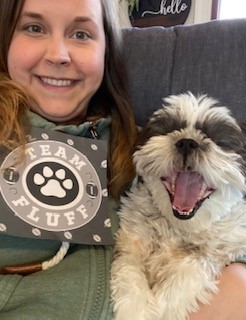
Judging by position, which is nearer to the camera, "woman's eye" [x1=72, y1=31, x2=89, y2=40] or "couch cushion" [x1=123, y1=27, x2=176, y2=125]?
"woman's eye" [x1=72, y1=31, x2=89, y2=40]

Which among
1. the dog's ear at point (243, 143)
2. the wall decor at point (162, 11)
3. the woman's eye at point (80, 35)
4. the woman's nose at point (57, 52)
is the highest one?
the wall decor at point (162, 11)

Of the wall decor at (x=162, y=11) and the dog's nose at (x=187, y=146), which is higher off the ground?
the wall decor at (x=162, y=11)

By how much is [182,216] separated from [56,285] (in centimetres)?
33

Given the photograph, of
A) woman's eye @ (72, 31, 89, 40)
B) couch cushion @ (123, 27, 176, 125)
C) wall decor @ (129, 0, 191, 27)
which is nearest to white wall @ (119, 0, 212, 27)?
wall decor @ (129, 0, 191, 27)

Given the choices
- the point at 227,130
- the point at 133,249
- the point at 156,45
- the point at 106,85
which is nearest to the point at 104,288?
the point at 133,249

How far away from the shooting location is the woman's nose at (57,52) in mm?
1180

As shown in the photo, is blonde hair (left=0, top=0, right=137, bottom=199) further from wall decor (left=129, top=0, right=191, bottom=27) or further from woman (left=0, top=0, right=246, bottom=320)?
wall decor (left=129, top=0, right=191, bottom=27)

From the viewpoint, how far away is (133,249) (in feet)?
3.79

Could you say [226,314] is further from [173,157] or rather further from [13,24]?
[13,24]

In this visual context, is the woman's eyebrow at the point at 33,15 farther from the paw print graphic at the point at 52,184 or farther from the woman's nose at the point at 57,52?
the paw print graphic at the point at 52,184

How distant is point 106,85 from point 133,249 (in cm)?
53

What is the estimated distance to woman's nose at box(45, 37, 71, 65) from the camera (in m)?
1.18

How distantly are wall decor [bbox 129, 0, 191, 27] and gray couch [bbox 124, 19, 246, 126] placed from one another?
157cm

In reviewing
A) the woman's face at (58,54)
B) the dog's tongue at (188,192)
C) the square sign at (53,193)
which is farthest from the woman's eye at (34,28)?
the dog's tongue at (188,192)
